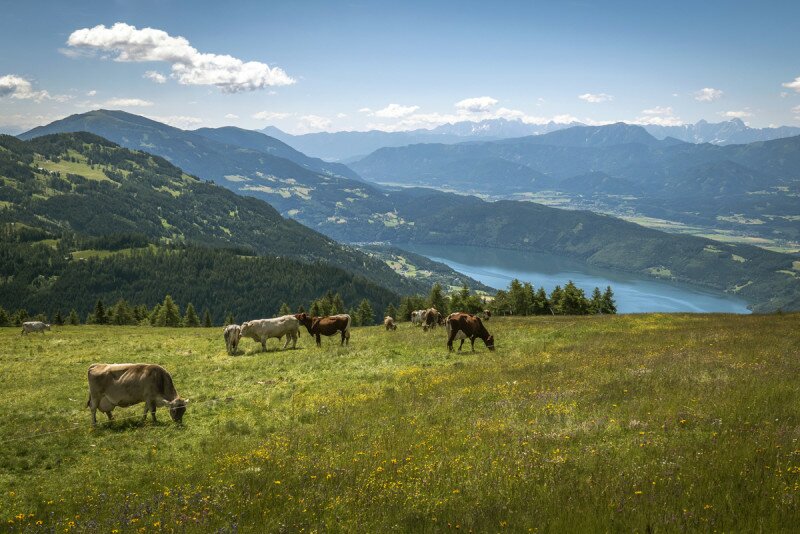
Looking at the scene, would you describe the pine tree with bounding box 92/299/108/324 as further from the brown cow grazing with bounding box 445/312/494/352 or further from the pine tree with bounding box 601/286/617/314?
the pine tree with bounding box 601/286/617/314

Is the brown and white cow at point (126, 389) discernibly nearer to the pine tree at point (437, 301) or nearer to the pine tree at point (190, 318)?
the pine tree at point (437, 301)

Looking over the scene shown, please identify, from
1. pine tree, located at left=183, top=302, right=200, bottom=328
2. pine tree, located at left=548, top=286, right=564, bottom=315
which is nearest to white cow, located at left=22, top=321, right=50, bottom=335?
pine tree, located at left=183, top=302, right=200, bottom=328

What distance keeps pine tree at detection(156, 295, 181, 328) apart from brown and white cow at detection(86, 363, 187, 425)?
271 ft

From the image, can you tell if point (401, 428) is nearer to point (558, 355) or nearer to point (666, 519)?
point (666, 519)

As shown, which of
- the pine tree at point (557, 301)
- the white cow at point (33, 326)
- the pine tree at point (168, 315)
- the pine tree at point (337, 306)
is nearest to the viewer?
the white cow at point (33, 326)

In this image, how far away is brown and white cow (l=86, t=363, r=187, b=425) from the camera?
17.1 meters

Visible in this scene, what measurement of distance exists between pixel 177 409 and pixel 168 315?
8700 cm

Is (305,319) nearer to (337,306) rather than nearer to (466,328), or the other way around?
(466,328)

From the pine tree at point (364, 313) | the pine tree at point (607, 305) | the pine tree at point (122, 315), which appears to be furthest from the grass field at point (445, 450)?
the pine tree at point (364, 313)

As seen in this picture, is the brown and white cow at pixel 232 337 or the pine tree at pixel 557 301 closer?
the brown and white cow at pixel 232 337

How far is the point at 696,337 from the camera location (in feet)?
83.3

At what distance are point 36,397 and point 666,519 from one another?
82.2 feet

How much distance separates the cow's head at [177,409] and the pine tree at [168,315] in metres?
84.1

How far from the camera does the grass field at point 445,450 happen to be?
774 centimetres
